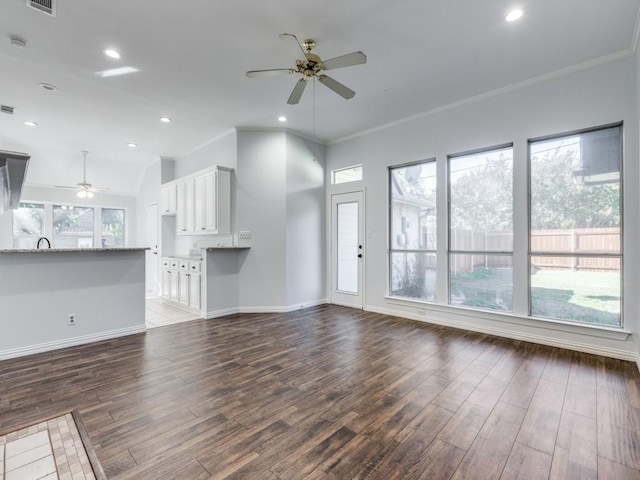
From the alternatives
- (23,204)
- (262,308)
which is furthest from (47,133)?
(262,308)

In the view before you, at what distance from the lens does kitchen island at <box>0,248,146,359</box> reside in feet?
10.8

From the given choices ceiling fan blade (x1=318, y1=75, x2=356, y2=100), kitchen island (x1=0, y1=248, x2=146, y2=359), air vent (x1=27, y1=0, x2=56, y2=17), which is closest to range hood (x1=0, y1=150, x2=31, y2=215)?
kitchen island (x1=0, y1=248, x2=146, y2=359)

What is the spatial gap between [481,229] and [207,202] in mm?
4354

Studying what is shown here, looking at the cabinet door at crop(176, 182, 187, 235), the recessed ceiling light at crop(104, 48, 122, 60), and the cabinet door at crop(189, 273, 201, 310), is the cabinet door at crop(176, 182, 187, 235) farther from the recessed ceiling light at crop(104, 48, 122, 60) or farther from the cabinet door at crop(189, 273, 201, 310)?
the recessed ceiling light at crop(104, 48, 122, 60)

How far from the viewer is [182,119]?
4.91 metres

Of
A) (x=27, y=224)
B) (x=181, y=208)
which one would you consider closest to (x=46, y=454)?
(x=181, y=208)

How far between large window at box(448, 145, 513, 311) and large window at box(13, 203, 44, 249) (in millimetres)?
9096

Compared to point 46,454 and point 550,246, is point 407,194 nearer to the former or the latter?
point 550,246

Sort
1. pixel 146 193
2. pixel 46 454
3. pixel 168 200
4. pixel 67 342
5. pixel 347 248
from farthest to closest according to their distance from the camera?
pixel 146 193 → pixel 168 200 → pixel 347 248 → pixel 67 342 → pixel 46 454

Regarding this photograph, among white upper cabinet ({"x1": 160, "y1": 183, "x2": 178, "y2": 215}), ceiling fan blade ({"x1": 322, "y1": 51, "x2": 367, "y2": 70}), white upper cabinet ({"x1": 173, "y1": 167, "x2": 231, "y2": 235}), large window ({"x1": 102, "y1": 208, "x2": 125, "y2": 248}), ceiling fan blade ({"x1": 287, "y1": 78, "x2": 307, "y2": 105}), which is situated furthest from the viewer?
large window ({"x1": 102, "y1": 208, "x2": 125, "y2": 248})

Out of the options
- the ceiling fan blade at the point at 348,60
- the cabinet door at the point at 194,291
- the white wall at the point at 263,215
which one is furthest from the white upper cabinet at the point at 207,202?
the ceiling fan blade at the point at 348,60

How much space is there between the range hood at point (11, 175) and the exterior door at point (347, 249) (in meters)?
4.36

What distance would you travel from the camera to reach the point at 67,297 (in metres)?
3.61

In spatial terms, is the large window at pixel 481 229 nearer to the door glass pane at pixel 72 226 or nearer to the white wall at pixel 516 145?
the white wall at pixel 516 145
